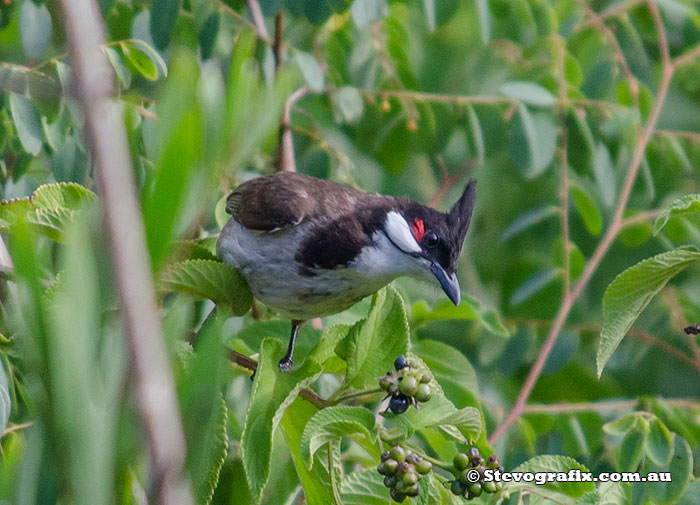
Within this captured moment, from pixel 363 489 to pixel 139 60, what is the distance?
1106mm

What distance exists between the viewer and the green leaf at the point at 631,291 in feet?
4.57

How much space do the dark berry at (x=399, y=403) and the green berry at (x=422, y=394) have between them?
0.05ft

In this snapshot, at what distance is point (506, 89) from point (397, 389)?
1.45m

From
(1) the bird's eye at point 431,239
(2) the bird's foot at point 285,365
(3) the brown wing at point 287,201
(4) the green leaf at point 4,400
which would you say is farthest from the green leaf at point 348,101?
(4) the green leaf at point 4,400

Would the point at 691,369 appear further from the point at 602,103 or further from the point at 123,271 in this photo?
the point at 123,271

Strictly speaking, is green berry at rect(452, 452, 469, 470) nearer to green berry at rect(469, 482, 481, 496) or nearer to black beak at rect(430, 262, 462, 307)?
green berry at rect(469, 482, 481, 496)

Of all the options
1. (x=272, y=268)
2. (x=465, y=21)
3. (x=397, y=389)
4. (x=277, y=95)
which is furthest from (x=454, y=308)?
(x=465, y=21)

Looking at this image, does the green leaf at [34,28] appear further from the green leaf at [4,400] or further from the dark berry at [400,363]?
the dark berry at [400,363]

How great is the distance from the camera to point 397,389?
1387 millimetres

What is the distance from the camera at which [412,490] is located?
4.36 ft

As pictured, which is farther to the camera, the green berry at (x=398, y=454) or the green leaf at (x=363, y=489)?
the green leaf at (x=363, y=489)

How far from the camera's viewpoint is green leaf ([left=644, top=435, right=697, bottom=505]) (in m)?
1.67

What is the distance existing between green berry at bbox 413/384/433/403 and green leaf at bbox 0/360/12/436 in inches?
24.9

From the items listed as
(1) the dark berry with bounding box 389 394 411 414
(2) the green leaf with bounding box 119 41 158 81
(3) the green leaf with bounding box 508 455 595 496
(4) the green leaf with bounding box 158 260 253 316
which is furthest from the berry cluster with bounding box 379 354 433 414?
(2) the green leaf with bounding box 119 41 158 81
